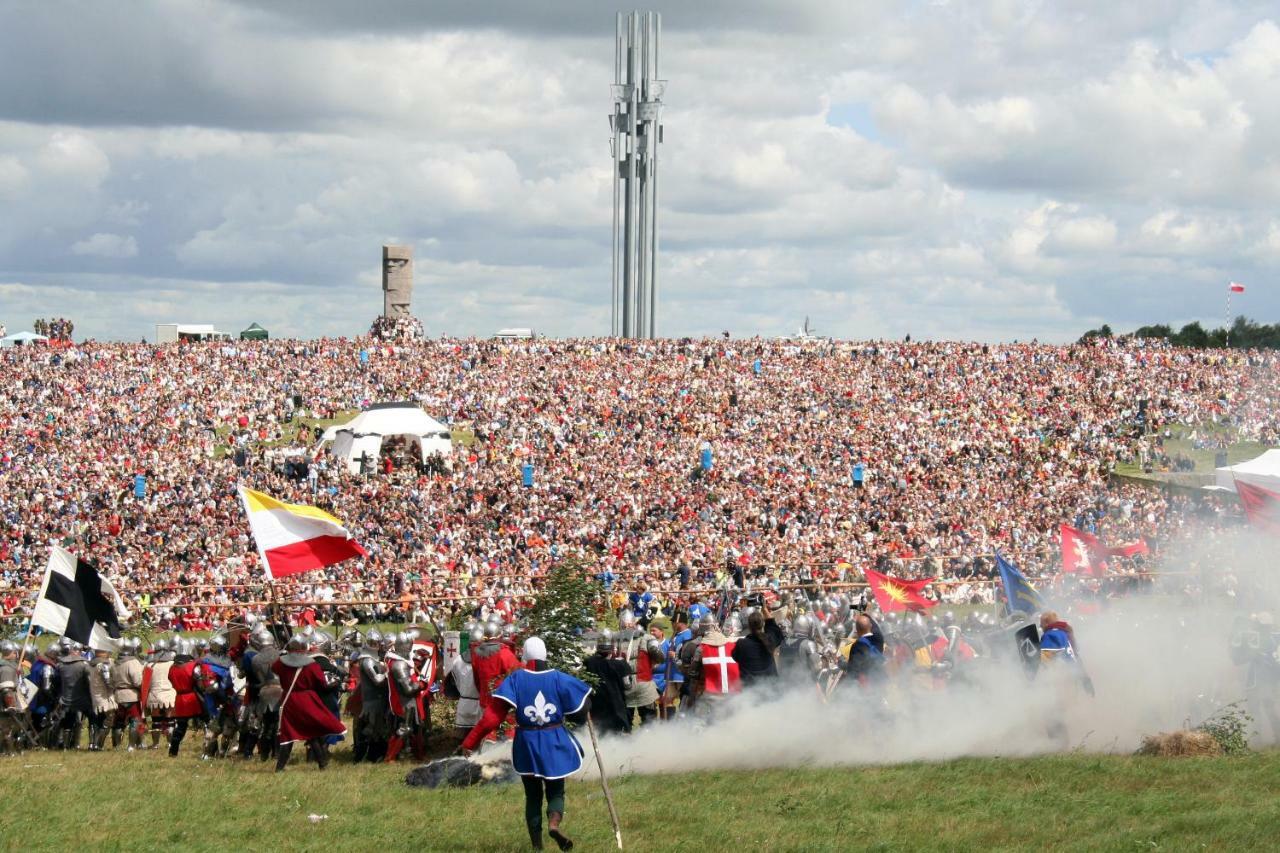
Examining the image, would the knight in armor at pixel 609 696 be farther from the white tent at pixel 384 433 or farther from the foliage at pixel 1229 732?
the white tent at pixel 384 433

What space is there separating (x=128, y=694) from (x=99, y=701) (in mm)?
328

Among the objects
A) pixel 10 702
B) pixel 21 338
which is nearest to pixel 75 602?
pixel 10 702

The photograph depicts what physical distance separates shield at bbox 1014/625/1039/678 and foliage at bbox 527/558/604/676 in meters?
4.61

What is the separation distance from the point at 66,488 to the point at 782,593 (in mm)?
23800

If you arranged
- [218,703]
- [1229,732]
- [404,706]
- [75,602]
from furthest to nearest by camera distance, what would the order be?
1. [75,602]
2. [218,703]
3. [404,706]
4. [1229,732]

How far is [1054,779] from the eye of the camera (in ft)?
42.7

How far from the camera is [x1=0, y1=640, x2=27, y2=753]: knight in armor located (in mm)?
16594

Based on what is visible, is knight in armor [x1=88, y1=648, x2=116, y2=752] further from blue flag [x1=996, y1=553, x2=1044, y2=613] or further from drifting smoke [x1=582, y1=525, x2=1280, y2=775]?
blue flag [x1=996, y1=553, x2=1044, y2=613]

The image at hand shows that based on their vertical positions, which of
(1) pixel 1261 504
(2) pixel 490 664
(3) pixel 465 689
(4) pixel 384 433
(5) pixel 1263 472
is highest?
(4) pixel 384 433

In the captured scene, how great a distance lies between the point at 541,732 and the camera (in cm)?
1117

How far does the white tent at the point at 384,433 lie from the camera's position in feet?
150

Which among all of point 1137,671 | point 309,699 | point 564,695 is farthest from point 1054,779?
point 309,699

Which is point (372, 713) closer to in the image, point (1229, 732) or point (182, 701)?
point (182, 701)

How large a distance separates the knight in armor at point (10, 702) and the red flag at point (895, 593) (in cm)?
1086
